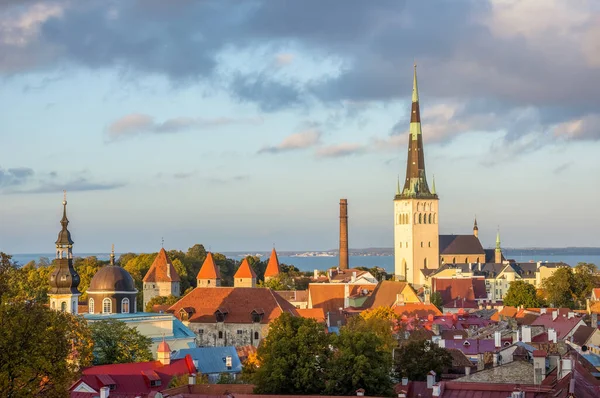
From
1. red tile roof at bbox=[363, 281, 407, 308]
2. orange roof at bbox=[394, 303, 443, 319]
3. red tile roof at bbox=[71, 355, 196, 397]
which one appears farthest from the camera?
red tile roof at bbox=[363, 281, 407, 308]

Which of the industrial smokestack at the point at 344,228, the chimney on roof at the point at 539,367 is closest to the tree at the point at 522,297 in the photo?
the industrial smokestack at the point at 344,228

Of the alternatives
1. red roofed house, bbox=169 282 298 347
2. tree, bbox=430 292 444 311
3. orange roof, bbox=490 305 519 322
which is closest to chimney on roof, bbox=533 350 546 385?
red roofed house, bbox=169 282 298 347

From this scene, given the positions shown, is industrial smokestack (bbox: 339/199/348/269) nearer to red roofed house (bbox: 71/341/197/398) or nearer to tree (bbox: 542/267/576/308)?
tree (bbox: 542/267/576/308)

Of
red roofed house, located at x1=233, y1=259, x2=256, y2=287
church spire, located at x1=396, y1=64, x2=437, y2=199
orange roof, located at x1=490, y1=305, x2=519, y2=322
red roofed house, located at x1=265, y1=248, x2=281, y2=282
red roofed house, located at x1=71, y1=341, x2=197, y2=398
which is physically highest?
church spire, located at x1=396, y1=64, x2=437, y2=199

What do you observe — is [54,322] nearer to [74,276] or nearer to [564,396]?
[564,396]

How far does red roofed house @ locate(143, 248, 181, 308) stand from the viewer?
5084 inches

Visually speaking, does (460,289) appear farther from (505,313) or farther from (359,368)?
(359,368)

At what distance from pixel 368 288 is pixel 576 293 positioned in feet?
96.1

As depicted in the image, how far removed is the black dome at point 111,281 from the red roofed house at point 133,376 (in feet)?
69.4

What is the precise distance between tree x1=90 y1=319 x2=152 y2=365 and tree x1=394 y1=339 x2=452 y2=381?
55.2 ft

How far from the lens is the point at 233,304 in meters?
99.4

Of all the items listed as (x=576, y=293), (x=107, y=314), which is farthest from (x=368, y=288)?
(x=107, y=314)

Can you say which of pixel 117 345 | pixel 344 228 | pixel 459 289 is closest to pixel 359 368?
pixel 117 345

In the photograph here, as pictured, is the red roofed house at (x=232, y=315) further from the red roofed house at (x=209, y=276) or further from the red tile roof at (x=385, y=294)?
the red roofed house at (x=209, y=276)
